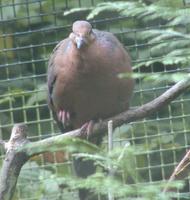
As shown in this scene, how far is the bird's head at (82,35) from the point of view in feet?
10.2

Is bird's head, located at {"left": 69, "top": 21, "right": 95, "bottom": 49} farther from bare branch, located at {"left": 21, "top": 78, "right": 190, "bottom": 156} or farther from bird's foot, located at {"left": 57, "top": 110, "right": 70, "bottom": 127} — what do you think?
bird's foot, located at {"left": 57, "top": 110, "right": 70, "bottom": 127}

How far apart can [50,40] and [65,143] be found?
346cm

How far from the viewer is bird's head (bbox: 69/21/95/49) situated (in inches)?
123

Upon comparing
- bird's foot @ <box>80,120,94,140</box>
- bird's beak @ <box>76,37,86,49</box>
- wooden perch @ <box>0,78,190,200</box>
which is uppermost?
bird's beak @ <box>76,37,86,49</box>

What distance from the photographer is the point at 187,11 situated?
137 cm

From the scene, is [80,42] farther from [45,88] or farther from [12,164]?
[45,88]

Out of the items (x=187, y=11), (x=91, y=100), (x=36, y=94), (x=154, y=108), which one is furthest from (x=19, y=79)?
(x=187, y=11)

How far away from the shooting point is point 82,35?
3.16 m

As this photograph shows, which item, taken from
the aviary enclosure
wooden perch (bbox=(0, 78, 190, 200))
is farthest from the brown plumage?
the aviary enclosure

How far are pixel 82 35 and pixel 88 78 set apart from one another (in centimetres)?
19

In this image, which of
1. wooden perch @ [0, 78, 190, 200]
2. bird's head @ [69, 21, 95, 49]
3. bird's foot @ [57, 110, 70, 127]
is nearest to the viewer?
→ wooden perch @ [0, 78, 190, 200]

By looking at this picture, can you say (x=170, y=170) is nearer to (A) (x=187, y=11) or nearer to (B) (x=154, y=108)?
(B) (x=154, y=108)

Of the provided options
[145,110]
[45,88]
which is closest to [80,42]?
[145,110]

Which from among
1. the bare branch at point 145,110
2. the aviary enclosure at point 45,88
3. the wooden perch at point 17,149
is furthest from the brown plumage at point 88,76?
the aviary enclosure at point 45,88
